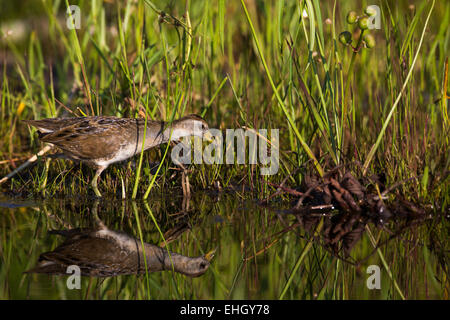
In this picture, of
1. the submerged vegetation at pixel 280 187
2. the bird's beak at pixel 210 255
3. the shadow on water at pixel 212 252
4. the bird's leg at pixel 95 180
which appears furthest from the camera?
the bird's leg at pixel 95 180

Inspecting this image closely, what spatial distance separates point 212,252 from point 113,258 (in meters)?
0.63

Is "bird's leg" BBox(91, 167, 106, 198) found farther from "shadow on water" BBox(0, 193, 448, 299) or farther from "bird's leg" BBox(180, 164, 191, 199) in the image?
"bird's leg" BBox(180, 164, 191, 199)

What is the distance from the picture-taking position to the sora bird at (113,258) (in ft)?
12.2

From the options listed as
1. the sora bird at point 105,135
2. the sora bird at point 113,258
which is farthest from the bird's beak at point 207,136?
the sora bird at point 113,258

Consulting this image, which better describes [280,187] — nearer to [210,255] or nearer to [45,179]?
[210,255]

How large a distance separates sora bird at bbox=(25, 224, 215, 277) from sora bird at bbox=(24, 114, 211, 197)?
133 cm

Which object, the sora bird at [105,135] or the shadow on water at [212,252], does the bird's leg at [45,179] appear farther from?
the shadow on water at [212,252]

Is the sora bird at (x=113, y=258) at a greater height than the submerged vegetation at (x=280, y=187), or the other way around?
the submerged vegetation at (x=280, y=187)

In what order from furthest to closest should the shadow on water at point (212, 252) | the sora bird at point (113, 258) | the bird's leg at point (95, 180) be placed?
the bird's leg at point (95, 180) < the sora bird at point (113, 258) < the shadow on water at point (212, 252)

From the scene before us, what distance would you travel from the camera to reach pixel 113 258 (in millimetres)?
3867

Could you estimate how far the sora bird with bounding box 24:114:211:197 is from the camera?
5457mm

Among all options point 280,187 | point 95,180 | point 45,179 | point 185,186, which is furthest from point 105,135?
point 280,187
